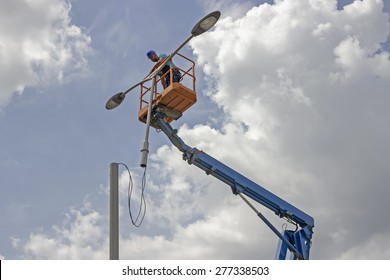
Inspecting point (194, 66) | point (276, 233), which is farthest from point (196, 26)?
point (276, 233)

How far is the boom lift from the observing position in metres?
16.2

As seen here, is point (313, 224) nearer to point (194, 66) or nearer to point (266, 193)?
point (266, 193)

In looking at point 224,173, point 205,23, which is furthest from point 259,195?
point 205,23

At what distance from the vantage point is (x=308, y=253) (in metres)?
19.0

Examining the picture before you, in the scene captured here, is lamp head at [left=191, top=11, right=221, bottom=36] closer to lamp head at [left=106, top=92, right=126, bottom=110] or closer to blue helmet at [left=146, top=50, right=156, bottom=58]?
lamp head at [left=106, top=92, right=126, bottom=110]

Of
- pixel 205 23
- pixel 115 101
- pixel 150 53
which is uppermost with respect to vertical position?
pixel 150 53

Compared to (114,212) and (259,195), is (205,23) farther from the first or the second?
(259,195)

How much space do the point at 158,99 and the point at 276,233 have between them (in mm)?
6470

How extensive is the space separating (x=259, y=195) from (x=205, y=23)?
7375 mm

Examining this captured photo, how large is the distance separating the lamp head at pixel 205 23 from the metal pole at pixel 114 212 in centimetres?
463

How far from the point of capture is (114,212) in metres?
9.41

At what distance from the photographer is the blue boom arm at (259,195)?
54.5 feet

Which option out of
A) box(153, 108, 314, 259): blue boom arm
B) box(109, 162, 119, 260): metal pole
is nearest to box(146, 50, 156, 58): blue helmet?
box(153, 108, 314, 259): blue boom arm

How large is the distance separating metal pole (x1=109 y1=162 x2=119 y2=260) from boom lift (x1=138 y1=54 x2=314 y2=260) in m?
5.55
